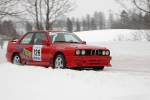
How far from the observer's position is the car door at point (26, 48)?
37.8 feet

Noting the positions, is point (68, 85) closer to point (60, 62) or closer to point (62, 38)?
point (60, 62)

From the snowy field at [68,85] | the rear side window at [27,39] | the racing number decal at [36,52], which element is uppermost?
the rear side window at [27,39]

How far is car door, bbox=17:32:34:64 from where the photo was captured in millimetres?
11508

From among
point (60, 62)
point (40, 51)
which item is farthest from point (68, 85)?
point (40, 51)

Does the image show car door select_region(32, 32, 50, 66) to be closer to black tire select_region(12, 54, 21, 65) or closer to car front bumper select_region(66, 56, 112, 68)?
black tire select_region(12, 54, 21, 65)

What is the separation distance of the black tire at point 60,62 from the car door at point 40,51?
1.67ft

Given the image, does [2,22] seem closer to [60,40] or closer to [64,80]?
[60,40]

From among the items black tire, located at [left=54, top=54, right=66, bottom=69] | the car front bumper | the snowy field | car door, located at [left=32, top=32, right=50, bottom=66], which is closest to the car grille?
the car front bumper

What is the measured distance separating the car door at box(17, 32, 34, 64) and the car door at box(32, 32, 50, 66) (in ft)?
0.69

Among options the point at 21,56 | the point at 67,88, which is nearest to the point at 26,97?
the point at 67,88

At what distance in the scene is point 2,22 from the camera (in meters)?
27.0

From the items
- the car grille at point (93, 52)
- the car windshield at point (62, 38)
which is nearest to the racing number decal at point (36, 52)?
the car windshield at point (62, 38)

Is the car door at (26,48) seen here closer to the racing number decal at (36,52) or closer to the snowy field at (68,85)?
the racing number decal at (36,52)

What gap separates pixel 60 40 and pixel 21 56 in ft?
6.00
